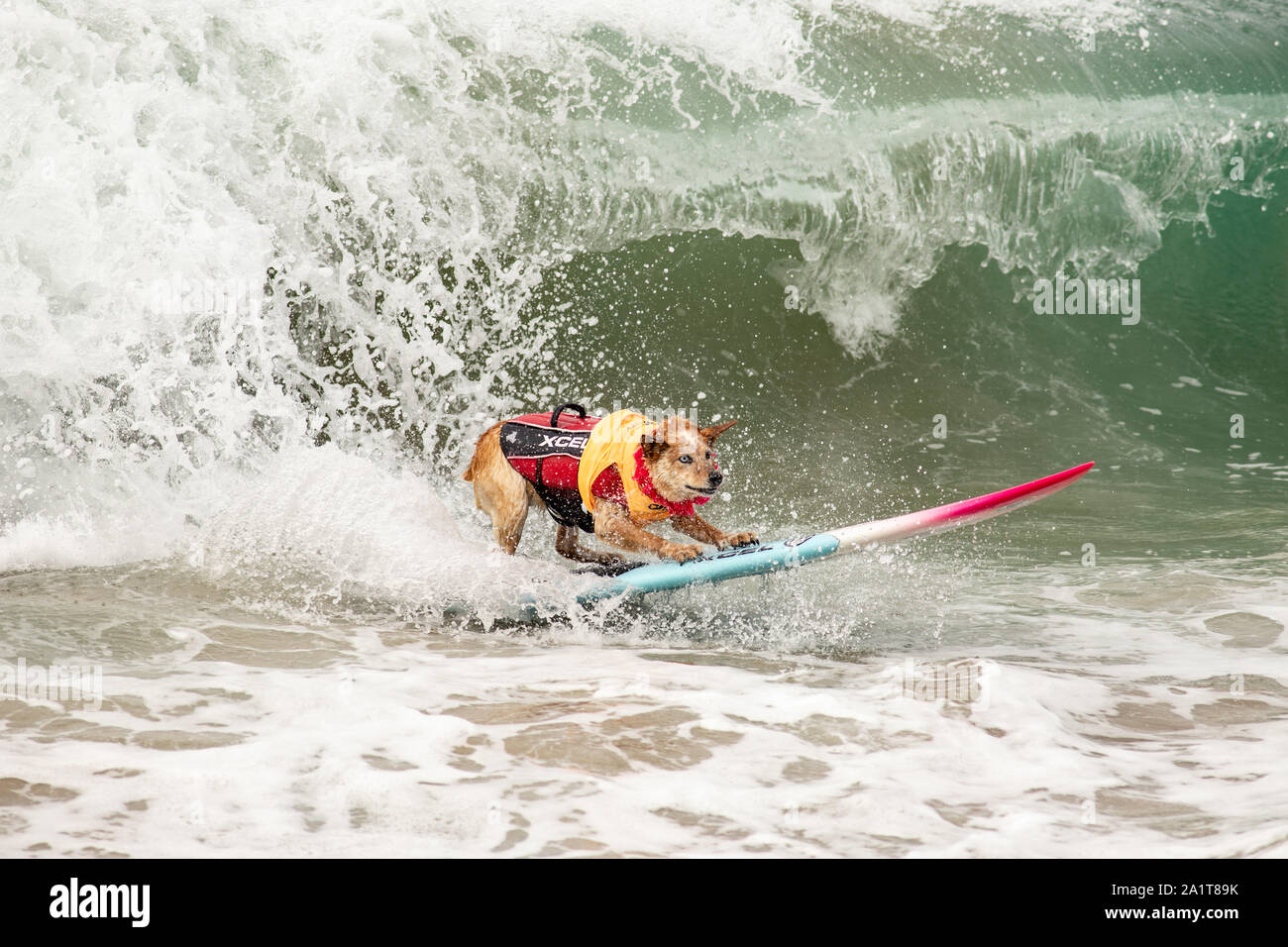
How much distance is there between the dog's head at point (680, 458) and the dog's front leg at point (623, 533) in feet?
0.97

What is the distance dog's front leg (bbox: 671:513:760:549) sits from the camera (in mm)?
5383

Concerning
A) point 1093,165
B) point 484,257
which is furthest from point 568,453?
point 1093,165

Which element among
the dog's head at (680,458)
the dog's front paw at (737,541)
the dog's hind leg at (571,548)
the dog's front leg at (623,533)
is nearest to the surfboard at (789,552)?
the dog's front paw at (737,541)

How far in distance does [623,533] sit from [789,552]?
2.71 ft

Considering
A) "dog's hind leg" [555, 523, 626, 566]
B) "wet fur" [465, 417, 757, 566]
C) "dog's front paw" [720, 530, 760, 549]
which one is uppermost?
"wet fur" [465, 417, 757, 566]

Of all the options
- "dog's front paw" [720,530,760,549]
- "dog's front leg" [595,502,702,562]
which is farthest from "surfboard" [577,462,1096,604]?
"dog's front leg" [595,502,702,562]

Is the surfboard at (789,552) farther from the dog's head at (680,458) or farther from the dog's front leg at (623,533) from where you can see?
the dog's head at (680,458)

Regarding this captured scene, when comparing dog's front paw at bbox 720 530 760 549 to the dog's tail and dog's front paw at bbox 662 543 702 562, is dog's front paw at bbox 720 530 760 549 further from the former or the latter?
the dog's tail

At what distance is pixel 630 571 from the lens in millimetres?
5406

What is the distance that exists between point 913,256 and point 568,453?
22.0 feet

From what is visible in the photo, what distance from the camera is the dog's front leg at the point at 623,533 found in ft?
16.7

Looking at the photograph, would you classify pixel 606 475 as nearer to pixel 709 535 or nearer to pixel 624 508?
pixel 624 508

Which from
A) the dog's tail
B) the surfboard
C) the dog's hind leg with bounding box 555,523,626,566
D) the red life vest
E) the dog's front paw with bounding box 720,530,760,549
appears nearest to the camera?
the red life vest

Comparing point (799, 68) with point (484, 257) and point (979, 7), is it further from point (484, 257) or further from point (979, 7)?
point (484, 257)
